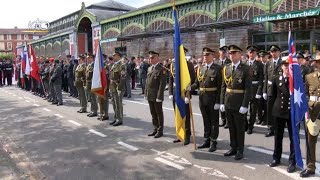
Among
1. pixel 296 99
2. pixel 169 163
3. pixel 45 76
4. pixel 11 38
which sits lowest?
pixel 169 163

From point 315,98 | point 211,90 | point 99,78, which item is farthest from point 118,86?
point 315,98

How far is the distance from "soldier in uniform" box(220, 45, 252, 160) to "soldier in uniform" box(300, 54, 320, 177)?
1025 millimetres

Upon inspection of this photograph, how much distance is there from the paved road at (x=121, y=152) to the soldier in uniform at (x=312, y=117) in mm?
242

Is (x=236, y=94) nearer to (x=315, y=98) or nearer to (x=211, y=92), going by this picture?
(x=211, y=92)

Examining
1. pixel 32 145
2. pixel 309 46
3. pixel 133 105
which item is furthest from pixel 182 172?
pixel 309 46

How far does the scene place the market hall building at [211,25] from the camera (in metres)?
17.0

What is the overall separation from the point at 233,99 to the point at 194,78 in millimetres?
1539

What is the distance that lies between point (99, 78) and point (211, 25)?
11.1 m

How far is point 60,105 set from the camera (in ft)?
45.6

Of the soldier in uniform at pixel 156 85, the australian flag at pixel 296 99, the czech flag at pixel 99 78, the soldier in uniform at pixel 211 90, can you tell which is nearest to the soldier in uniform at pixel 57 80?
the czech flag at pixel 99 78

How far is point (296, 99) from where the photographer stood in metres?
5.07

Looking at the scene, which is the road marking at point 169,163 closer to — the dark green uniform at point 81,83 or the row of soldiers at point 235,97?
the row of soldiers at point 235,97

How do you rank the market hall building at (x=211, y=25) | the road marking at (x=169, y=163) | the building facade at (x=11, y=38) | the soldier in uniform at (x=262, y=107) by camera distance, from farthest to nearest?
the building facade at (x=11, y=38)
the market hall building at (x=211, y=25)
the soldier in uniform at (x=262, y=107)
the road marking at (x=169, y=163)

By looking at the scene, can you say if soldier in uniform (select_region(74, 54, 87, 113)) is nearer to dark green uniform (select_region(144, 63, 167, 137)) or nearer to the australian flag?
dark green uniform (select_region(144, 63, 167, 137))
